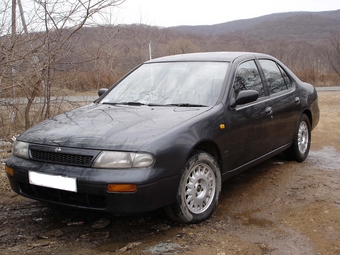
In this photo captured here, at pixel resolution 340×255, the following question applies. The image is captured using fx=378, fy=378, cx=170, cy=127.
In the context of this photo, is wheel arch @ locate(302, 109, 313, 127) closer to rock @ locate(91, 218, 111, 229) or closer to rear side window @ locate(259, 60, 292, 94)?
rear side window @ locate(259, 60, 292, 94)

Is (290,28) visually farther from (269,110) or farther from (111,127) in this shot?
(111,127)

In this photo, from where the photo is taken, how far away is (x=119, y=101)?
13.5 feet

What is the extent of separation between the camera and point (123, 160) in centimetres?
281

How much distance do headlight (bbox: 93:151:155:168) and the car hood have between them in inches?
2.0

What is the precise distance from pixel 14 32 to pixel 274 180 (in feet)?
A: 13.9

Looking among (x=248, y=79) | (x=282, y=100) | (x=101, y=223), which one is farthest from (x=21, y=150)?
(x=282, y=100)

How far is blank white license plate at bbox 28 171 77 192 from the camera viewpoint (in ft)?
9.35

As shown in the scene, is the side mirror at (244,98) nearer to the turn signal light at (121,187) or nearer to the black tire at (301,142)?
the turn signal light at (121,187)

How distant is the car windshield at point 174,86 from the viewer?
379 centimetres

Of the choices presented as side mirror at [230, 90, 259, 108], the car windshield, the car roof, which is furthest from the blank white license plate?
the car roof

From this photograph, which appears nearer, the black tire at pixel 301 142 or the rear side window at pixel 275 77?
the rear side window at pixel 275 77

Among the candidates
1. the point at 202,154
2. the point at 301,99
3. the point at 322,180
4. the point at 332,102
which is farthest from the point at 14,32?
the point at 332,102

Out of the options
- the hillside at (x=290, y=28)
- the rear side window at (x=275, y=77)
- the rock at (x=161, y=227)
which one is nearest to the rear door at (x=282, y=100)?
the rear side window at (x=275, y=77)

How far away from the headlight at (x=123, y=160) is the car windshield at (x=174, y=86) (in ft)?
3.44
